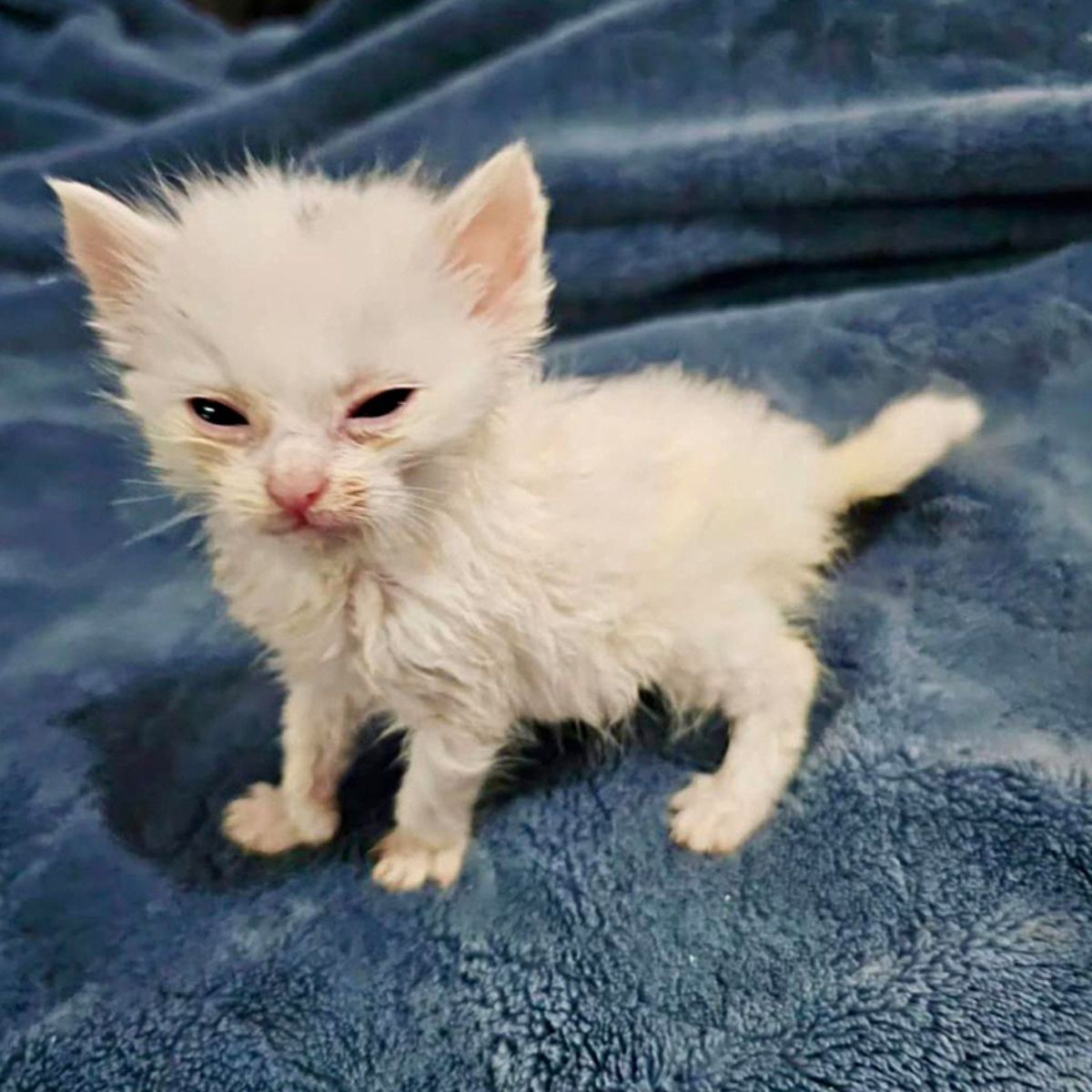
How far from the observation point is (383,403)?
74cm

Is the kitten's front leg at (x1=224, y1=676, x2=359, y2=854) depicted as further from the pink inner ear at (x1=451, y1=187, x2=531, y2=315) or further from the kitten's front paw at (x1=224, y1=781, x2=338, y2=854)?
the pink inner ear at (x1=451, y1=187, x2=531, y2=315)

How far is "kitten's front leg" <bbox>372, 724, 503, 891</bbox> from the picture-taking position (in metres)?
0.90

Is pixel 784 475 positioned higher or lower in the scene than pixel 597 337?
higher

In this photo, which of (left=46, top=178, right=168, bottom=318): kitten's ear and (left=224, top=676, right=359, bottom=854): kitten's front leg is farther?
(left=224, top=676, right=359, bottom=854): kitten's front leg

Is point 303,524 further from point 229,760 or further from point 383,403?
point 229,760

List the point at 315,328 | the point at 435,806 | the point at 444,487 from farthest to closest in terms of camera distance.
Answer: the point at 435,806, the point at 444,487, the point at 315,328

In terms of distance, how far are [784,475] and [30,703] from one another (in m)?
0.70

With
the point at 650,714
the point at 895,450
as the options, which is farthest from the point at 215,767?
the point at 895,450

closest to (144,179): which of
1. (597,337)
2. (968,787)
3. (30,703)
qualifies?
(597,337)

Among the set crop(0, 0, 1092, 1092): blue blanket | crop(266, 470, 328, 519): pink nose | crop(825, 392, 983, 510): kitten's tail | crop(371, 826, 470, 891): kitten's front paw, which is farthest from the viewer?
crop(825, 392, 983, 510): kitten's tail

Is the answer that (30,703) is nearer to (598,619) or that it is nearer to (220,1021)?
(220,1021)

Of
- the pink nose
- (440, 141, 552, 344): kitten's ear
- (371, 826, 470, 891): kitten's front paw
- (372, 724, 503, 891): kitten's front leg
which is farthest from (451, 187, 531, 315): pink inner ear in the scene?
(371, 826, 470, 891): kitten's front paw

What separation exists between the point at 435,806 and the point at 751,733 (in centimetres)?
26

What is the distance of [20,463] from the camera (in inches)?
54.9
